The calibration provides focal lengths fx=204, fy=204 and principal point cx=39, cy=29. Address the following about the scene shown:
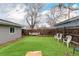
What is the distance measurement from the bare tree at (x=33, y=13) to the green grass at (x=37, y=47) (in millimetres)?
544

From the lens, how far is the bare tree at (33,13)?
683 cm

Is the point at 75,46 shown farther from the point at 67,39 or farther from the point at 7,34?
the point at 7,34

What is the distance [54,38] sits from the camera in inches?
281

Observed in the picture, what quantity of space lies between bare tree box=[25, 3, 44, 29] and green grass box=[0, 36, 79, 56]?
54 cm

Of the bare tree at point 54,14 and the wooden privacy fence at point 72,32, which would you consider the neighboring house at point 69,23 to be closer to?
the wooden privacy fence at point 72,32

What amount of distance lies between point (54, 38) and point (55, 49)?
464mm

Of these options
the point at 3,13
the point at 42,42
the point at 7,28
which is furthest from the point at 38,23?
the point at 7,28

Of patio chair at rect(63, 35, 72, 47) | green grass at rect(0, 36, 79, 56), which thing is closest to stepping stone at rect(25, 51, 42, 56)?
green grass at rect(0, 36, 79, 56)

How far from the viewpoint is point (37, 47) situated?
6934 millimetres

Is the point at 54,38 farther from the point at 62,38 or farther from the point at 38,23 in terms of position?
the point at 38,23

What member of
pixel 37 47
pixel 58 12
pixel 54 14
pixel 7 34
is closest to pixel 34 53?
pixel 37 47

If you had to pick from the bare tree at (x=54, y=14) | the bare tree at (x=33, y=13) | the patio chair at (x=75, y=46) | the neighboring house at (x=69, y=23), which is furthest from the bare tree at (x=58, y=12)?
the patio chair at (x=75, y=46)

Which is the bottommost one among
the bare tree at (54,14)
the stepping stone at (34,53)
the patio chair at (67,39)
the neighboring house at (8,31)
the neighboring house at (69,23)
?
the stepping stone at (34,53)

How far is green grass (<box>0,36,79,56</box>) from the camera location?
676 cm
